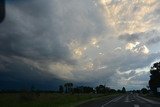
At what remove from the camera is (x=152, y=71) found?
476 ft

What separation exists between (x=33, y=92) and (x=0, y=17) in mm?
52019

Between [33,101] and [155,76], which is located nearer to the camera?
[33,101]

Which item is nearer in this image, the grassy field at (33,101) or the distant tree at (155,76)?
the grassy field at (33,101)

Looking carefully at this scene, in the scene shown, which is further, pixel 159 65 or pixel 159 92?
pixel 159 65

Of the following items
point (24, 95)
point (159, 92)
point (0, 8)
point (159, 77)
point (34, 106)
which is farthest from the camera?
point (159, 77)

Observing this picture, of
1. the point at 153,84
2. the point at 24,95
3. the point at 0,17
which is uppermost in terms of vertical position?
the point at 153,84

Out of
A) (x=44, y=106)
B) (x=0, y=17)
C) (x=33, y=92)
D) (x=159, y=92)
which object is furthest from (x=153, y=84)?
(x=0, y=17)

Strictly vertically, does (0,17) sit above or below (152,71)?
below

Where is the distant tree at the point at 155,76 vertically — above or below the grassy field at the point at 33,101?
above

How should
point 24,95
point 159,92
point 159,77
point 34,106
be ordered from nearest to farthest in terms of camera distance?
point 34,106 → point 24,95 → point 159,92 → point 159,77

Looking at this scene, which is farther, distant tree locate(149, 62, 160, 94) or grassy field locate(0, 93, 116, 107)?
distant tree locate(149, 62, 160, 94)

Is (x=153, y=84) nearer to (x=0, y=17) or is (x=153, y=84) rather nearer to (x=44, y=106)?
(x=44, y=106)

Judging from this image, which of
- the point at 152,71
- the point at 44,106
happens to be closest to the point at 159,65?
the point at 152,71

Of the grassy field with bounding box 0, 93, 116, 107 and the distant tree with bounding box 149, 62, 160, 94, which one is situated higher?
the distant tree with bounding box 149, 62, 160, 94
